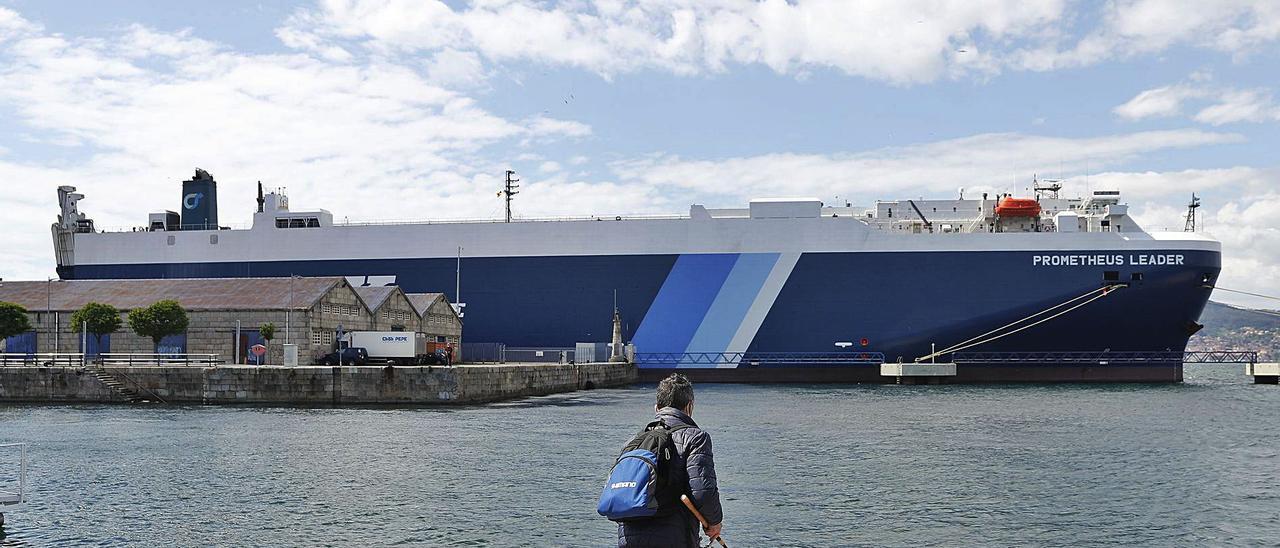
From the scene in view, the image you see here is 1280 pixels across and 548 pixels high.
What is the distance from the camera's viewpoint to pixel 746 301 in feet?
157

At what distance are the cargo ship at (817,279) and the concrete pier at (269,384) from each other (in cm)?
1268

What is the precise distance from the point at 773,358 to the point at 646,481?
41769mm

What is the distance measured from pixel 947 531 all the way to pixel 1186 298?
1414 inches

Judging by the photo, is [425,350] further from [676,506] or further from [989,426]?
[676,506]

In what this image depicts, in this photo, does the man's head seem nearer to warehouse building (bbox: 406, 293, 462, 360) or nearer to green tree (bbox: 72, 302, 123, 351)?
green tree (bbox: 72, 302, 123, 351)

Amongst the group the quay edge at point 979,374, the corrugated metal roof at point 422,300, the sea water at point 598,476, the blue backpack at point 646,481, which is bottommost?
the sea water at point 598,476

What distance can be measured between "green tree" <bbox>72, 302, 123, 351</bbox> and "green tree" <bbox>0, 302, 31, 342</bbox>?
6.73 ft

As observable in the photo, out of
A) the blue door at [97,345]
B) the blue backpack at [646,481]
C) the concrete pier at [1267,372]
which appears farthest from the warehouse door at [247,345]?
the concrete pier at [1267,372]

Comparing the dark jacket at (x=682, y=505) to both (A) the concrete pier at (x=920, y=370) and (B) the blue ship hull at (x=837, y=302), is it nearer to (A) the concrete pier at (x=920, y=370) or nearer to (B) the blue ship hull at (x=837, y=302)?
(A) the concrete pier at (x=920, y=370)

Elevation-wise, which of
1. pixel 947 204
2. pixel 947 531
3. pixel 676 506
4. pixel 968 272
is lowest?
pixel 947 531

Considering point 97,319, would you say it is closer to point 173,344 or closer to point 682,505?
point 173,344

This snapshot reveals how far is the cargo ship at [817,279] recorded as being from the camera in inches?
1770

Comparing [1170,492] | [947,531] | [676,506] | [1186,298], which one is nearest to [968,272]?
[1186,298]

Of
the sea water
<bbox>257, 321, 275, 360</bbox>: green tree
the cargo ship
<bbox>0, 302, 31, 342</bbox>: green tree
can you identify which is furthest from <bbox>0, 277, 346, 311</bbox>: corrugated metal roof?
the sea water
